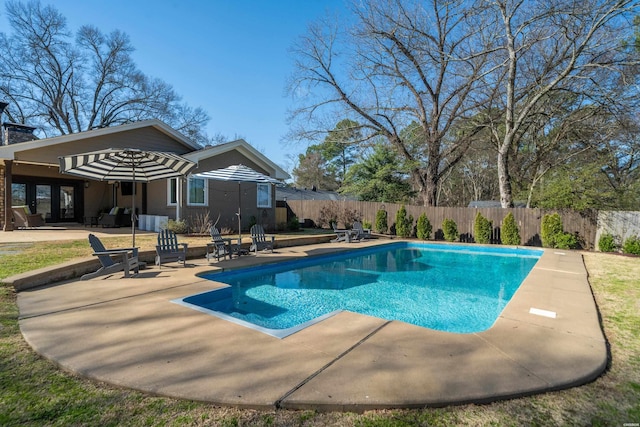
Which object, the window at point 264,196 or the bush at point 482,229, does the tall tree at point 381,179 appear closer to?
the window at point 264,196

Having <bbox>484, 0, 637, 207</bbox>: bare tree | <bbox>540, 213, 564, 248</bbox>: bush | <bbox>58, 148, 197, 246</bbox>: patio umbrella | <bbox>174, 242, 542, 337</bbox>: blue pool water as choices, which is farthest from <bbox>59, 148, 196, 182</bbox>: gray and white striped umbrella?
<bbox>484, 0, 637, 207</bbox>: bare tree

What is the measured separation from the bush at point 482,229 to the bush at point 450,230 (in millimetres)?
891

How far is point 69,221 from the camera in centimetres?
1723

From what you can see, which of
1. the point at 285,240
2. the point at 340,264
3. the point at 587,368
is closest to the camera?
the point at 587,368

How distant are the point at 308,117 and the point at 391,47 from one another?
590 cm

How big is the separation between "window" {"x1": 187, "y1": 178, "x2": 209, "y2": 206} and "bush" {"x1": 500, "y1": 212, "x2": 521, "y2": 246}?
12.8 metres

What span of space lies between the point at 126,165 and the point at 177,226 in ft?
15.5

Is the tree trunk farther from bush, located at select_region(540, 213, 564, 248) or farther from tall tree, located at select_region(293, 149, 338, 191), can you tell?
tall tree, located at select_region(293, 149, 338, 191)

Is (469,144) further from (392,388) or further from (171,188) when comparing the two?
(392,388)

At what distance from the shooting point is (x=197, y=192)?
13.8 m

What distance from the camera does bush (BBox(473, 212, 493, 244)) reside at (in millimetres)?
14398

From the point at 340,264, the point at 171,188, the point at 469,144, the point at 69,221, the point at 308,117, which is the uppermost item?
the point at 308,117

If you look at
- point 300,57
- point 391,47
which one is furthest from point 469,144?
point 300,57

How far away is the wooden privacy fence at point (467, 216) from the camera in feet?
42.1
